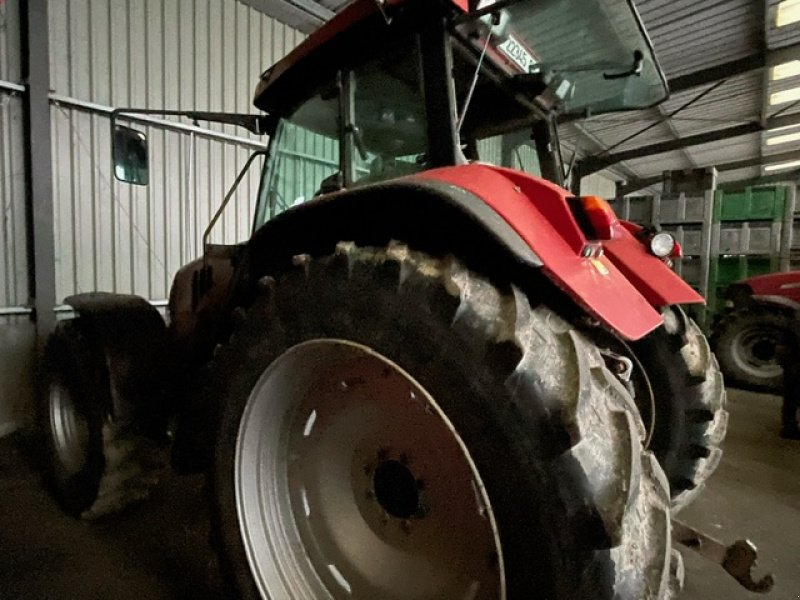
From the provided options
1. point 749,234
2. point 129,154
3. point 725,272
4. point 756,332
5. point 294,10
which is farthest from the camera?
point 725,272

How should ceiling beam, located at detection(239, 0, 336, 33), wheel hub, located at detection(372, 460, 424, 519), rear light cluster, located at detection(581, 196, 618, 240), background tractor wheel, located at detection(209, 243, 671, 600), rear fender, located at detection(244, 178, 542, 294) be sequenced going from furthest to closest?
ceiling beam, located at detection(239, 0, 336, 33), wheel hub, located at detection(372, 460, 424, 519), rear light cluster, located at detection(581, 196, 618, 240), rear fender, located at detection(244, 178, 542, 294), background tractor wheel, located at detection(209, 243, 671, 600)

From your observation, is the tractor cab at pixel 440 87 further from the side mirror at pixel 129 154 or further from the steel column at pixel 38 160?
the steel column at pixel 38 160

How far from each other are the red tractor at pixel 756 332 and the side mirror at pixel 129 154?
6409 mm

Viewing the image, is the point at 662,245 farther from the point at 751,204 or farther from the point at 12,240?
the point at 751,204

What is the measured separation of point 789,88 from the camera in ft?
28.9

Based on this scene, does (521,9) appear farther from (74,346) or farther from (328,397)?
(74,346)

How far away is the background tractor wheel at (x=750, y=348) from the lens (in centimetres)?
591

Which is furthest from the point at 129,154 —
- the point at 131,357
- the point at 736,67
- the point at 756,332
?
the point at 736,67

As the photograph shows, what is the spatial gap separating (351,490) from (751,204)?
7.54 meters

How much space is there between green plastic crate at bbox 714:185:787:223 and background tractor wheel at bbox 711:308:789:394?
5.21 feet

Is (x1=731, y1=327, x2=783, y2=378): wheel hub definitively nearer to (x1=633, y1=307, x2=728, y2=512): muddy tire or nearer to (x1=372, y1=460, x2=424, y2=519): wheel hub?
(x1=633, y1=307, x2=728, y2=512): muddy tire

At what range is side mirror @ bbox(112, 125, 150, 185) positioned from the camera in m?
2.53

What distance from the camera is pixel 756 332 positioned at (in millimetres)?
6078

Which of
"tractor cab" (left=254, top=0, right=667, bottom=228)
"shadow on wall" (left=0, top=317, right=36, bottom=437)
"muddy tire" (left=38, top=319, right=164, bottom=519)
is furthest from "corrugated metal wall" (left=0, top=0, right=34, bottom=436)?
"tractor cab" (left=254, top=0, right=667, bottom=228)
